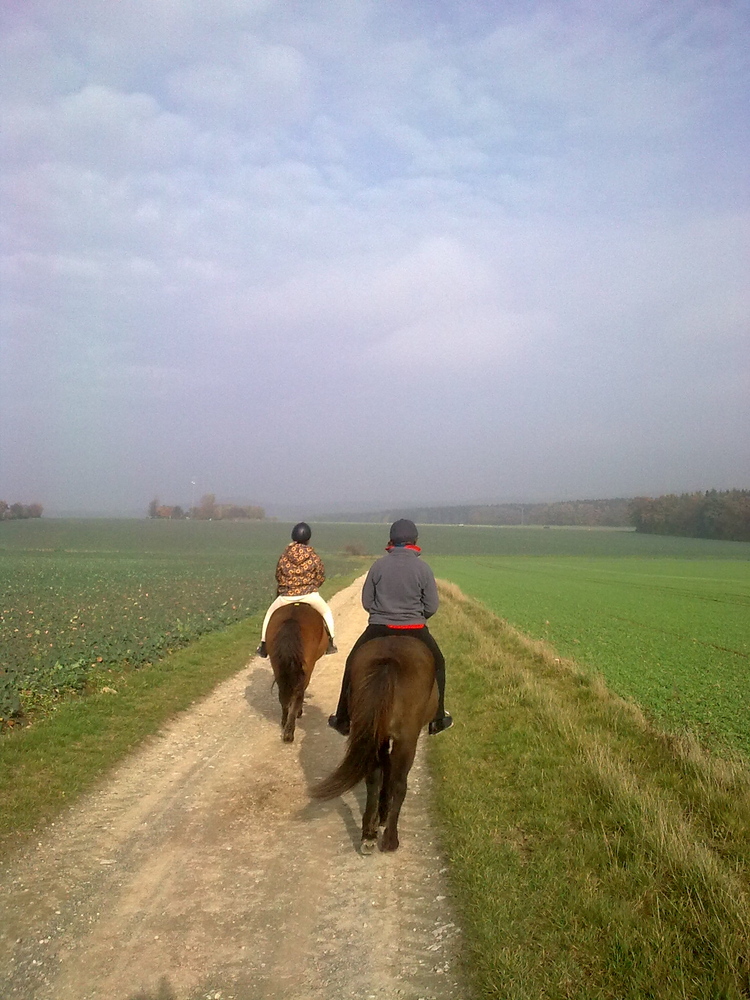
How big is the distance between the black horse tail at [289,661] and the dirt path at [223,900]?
1.43m

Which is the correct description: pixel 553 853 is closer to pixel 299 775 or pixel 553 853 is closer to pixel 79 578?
pixel 299 775

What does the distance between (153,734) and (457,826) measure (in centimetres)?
481

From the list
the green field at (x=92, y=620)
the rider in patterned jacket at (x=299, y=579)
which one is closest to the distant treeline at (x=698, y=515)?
the green field at (x=92, y=620)

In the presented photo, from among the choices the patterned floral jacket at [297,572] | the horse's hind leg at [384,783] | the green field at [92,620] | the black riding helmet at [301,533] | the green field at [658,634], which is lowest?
the green field at [658,634]

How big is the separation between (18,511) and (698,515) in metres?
135

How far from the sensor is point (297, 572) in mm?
10047

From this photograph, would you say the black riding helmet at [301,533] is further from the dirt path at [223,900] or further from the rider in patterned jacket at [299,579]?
the dirt path at [223,900]

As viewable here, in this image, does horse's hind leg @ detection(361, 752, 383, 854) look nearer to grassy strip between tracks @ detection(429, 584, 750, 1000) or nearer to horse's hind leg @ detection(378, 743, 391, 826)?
horse's hind leg @ detection(378, 743, 391, 826)

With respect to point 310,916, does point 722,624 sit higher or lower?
lower

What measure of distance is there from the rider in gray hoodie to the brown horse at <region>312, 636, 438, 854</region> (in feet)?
1.95

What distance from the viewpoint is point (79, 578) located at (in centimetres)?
3147

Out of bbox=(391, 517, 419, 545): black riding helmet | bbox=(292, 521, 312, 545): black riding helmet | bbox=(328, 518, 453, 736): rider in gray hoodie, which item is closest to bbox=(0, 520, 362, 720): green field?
bbox=(292, 521, 312, 545): black riding helmet

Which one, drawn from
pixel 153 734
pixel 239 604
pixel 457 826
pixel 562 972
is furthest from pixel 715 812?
pixel 239 604

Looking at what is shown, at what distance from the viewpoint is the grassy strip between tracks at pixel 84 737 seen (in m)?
6.21
